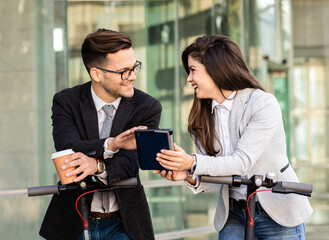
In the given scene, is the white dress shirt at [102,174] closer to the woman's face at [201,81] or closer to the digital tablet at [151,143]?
the digital tablet at [151,143]

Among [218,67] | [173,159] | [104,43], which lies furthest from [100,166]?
[218,67]

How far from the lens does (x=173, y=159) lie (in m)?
2.35

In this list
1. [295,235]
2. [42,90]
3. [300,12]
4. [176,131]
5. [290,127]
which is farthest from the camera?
[300,12]

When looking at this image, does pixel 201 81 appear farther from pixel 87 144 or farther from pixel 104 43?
pixel 87 144

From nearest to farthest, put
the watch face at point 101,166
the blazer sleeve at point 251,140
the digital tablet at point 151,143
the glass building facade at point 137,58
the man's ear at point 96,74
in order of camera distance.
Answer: the digital tablet at point 151,143
the blazer sleeve at point 251,140
the watch face at point 101,166
the man's ear at point 96,74
the glass building facade at point 137,58

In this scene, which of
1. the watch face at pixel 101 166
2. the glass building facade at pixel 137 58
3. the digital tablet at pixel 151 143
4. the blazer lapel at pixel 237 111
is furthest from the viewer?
the glass building facade at pixel 137 58

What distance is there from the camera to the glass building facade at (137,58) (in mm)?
4859

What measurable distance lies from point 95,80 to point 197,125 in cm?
56

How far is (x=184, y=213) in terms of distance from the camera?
716 centimetres

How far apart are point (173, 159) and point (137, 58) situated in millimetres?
4097

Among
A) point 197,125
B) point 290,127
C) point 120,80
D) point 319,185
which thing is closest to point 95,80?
point 120,80

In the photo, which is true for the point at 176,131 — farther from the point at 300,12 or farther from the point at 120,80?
the point at 300,12

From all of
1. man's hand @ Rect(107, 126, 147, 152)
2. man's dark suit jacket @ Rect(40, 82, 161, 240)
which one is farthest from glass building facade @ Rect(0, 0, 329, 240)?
man's hand @ Rect(107, 126, 147, 152)

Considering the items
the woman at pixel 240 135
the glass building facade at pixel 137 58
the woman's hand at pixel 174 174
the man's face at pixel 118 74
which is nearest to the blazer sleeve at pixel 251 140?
the woman at pixel 240 135
